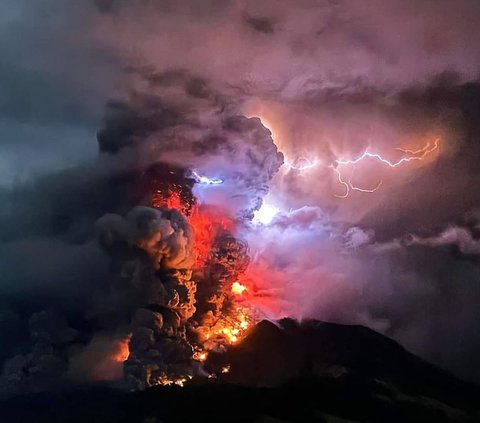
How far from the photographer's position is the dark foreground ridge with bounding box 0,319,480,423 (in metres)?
95.0

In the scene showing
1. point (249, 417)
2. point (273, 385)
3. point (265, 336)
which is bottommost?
point (249, 417)

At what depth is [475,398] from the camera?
115938 mm

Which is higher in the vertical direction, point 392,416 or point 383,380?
point 383,380

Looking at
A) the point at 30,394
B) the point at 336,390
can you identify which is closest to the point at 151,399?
the point at 336,390

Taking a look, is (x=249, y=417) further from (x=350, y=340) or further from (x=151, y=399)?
(x=350, y=340)

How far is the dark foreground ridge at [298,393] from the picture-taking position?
95.0 m

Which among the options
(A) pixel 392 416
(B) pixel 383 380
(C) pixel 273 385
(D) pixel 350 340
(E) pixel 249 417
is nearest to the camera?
(E) pixel 249 417

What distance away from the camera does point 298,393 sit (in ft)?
346

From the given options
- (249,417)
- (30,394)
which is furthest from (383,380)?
(30,394)

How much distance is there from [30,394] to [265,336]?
4719cm

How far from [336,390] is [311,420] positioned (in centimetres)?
1209

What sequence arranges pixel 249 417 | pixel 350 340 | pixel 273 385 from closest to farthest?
pixel 249 417 < pixel 273 385 < pixel 350 340

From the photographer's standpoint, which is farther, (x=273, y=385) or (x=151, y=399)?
(x=273, y=385)

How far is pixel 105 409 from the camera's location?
10300 cm
